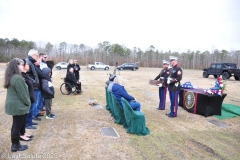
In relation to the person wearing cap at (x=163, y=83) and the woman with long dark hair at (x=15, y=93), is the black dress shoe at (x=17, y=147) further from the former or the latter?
the person wearing cap at (x=163, y=83)

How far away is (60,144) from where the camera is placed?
3295 millimetres

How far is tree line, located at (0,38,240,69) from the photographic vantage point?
1866 inches

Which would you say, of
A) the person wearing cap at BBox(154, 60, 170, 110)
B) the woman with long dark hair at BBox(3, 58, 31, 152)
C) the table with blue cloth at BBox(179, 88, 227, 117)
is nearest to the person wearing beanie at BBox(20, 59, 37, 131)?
the woman with long dark hair at BBox(3, 58, 31, 152)

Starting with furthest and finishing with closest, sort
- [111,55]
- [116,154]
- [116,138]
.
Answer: [111,55]
[116,138]
[116,154]

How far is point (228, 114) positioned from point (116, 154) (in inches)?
160

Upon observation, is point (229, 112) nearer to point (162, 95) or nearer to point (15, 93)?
point (162, 95)

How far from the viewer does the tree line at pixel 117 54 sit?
155ft

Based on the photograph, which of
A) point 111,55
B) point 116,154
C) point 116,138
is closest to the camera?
point 116,154

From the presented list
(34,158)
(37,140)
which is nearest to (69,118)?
(37,140)

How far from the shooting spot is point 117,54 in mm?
52312

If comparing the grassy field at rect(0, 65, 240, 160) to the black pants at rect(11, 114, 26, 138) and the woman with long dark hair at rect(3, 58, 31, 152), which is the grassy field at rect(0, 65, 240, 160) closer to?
the black pants at rect(11, 114, 26, 138)

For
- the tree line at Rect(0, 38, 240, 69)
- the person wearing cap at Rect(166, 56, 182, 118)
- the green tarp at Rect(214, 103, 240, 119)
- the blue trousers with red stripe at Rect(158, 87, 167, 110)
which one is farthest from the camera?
the tree line at Rect(0, 38, 240, 69)

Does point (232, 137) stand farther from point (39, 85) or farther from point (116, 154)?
point (39, 85)

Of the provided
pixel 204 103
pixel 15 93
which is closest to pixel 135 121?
pixel 15 93
